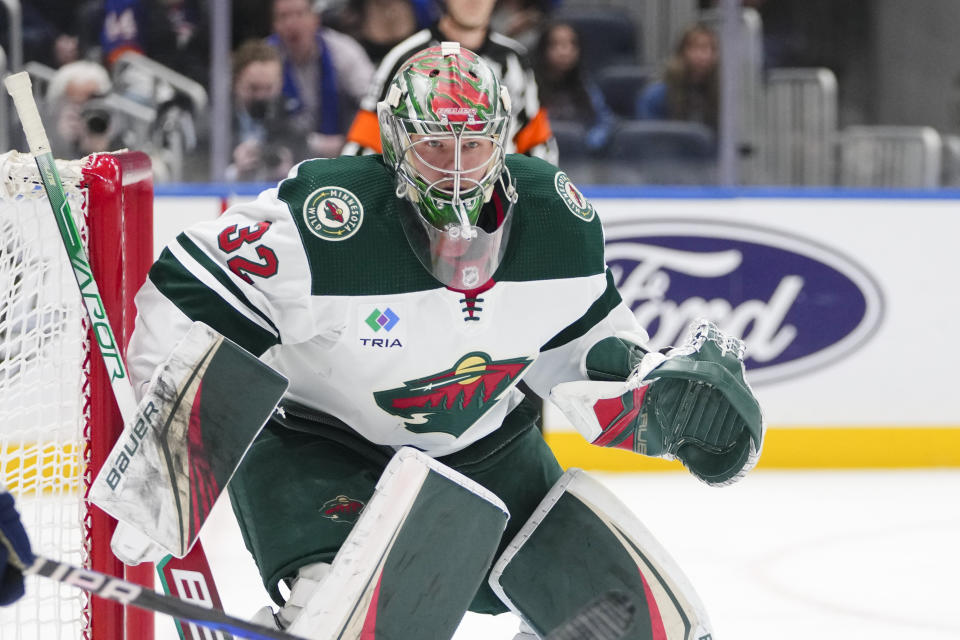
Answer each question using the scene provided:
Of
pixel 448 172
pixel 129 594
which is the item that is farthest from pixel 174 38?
pixel 129 594

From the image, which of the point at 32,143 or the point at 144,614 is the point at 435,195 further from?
the point at 144,614

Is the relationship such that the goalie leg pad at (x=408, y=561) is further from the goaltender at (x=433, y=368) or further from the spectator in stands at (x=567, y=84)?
the spectator in stands at (x=567, y=84)

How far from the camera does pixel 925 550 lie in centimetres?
347

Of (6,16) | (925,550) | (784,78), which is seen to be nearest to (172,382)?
(925,550)

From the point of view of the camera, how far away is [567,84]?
4.50 m

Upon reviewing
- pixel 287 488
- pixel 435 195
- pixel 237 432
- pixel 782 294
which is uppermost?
pixel 435 195

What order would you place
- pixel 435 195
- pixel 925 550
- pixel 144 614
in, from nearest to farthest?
pixel 435 195
pixel 144 614
pixel 925 550

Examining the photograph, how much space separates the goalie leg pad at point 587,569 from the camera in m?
1.86

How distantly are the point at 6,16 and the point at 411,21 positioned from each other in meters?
1.24

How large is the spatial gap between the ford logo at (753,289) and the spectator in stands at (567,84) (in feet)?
1.59

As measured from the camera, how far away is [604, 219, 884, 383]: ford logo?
13.6 ft

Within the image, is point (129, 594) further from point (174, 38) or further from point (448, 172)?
point (174, 38)

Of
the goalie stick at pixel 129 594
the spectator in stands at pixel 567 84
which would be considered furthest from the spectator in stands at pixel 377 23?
the goalie stick at pixel 129 594

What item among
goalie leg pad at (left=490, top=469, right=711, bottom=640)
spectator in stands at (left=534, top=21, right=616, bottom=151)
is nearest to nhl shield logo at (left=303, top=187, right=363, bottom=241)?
goalie leg pad at (left=490, top=469, right=711, bottom=640)
